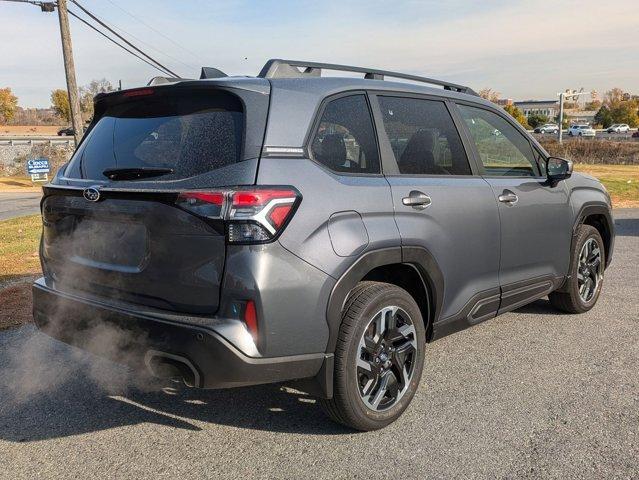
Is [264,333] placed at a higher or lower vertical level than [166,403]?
higher

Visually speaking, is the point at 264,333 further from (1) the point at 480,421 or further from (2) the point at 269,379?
(1) the point at 480,421

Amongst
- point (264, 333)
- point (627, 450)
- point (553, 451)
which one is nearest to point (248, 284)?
point (264, 333)

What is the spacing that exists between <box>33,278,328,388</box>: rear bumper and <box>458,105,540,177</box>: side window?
7.11 ft

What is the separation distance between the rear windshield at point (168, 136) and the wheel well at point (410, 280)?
114 centimetres

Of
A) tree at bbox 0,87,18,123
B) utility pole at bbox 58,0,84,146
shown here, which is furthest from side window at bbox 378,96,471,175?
tree at bbox 0,87,18,123

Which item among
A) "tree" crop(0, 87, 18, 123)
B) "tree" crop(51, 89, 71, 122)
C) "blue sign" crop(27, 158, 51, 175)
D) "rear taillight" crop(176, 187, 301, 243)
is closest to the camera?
"rear taillight" crop(176, 187, 301, 243)

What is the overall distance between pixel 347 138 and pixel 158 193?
3.53ft

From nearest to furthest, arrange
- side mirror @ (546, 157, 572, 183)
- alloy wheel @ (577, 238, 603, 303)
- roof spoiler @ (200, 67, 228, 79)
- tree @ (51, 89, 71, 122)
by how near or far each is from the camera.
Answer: roof spoiler @ (200, 67, 228, 79) → side mirror @ (546, 157, 572, 183) → alloy wheel @ (577, 238, 603, 303) → tree @ (51, 89, 71, 122)

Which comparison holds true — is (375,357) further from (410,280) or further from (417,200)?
(417,200)

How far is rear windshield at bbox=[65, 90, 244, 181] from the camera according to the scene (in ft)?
9.41

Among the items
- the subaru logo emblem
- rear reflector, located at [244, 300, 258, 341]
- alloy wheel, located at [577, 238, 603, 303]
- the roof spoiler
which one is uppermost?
the roof spoiler

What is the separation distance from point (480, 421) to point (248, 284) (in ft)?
5.34

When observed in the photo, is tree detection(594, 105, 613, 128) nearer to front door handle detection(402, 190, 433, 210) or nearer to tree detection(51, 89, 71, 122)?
tree detection(51, 89, 71, 122)

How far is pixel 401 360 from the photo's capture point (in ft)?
11.3
